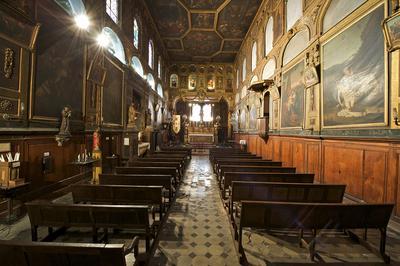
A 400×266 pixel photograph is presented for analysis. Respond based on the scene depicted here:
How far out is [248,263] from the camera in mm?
2904

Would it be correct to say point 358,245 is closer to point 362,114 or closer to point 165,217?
point 362,114

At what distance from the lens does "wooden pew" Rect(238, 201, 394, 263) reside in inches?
110

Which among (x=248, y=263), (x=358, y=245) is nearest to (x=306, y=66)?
(x=358, y=245)

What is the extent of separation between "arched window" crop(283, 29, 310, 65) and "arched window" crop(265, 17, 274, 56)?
2.29 metres

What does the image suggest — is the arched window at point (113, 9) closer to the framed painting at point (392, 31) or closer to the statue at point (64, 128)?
the statue at point (64, 128)

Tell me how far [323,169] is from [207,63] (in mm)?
20294

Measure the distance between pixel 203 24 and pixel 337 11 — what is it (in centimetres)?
Answer: 1125

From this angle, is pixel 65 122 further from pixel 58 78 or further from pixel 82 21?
pixel 82 21

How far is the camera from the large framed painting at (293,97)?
7570mm

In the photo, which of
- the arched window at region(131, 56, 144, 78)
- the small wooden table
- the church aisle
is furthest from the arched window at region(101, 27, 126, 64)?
the church aisle

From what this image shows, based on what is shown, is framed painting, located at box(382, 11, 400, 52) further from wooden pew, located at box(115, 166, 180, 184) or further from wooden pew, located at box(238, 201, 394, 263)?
wooden pew, located at box(115, 166, 180, 184)

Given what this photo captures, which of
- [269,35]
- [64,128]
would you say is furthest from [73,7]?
[269,35]

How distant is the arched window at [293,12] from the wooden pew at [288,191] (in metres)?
6.98

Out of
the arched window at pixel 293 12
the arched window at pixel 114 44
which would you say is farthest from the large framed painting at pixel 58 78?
the arched window at pixel 293 12
